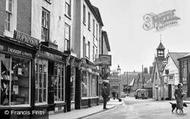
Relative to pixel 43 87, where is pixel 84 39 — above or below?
above

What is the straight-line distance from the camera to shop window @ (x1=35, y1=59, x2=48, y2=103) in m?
19.1

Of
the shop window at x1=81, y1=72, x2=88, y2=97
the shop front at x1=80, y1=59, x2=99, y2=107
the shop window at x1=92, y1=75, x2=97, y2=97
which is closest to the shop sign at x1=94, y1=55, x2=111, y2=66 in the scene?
the shop front at x1=80, y1=59, x2=99, y2=107

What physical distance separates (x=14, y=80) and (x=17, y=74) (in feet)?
1.12

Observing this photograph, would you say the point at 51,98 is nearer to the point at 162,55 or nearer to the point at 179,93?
the point at 179,93

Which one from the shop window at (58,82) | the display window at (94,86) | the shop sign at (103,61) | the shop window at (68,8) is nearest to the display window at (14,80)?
the shop window at (58,82)

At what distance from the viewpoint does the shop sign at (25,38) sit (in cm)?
1612

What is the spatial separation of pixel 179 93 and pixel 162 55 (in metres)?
72.6

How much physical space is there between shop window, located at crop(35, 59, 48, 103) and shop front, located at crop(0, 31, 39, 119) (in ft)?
3.90

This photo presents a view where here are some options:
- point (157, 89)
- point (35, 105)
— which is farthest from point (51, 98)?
point (157, 89)

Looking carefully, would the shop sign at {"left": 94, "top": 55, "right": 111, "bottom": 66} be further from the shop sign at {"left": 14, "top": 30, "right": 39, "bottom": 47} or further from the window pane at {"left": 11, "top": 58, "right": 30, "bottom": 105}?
the window pane at {"left": 11, "top": 58, "right": 30, "bottom": 105}

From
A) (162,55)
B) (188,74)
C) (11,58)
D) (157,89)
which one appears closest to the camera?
(11,58)

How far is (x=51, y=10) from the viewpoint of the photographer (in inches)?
854

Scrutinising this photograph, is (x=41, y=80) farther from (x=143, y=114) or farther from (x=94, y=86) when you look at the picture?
(x=94, y=86)

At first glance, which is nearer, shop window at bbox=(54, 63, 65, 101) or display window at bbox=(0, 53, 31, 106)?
display window at bbox=(0, 53, 31, 106)
